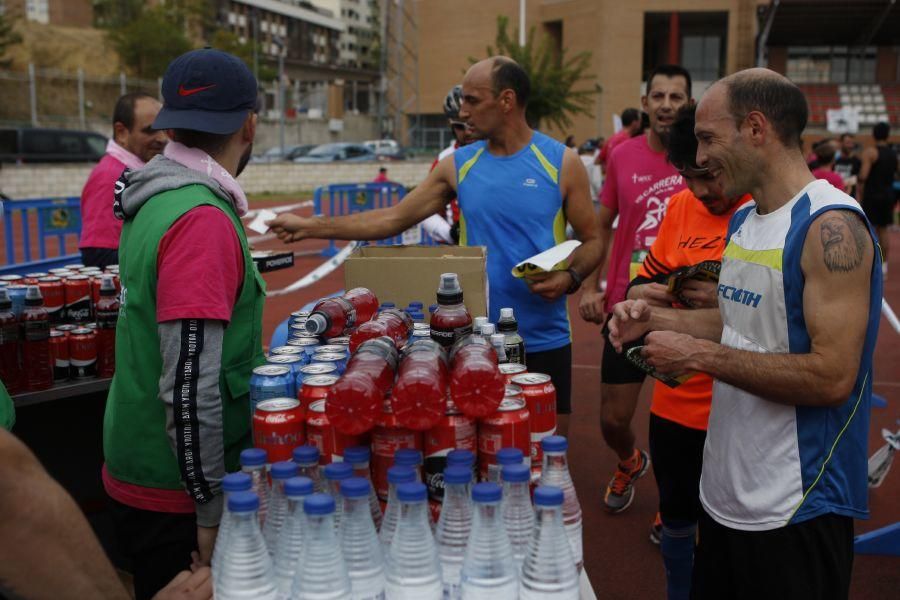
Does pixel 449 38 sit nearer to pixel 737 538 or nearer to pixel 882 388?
pixel 882 388

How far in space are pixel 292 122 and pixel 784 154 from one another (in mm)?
53140

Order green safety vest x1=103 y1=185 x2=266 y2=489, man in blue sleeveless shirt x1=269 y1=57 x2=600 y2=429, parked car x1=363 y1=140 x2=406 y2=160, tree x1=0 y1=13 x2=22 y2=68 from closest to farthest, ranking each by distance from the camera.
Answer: green safety vest x1=103 y1=185 x2=266 y2=489, man in blue sleeveless shirt x1=269 y1=57 x2=600 y2=429, parked car x1=363 y1=140 x2=406 y2=160, tree x1=0 y1=13 x2=22 y2=68

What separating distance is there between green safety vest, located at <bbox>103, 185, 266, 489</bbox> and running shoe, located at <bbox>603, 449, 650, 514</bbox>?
300 cm

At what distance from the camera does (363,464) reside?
1.83 m

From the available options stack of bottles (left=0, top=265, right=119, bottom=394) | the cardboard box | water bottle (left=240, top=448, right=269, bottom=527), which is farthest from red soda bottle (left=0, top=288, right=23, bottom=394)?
water bottle (left=240, top=448, right=269, bottom=527)

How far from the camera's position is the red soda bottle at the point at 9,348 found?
11.4 ft

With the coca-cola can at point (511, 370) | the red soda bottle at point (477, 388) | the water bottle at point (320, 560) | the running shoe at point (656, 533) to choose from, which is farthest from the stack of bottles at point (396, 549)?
the running shoe at point (656, 533)

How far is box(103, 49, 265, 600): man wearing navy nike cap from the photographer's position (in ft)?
7.30

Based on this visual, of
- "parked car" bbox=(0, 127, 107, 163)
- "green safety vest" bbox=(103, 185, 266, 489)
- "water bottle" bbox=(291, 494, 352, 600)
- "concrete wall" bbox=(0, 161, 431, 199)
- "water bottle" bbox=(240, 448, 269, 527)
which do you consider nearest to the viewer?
"water bottle" bbox=(291, 494, 352, 600)

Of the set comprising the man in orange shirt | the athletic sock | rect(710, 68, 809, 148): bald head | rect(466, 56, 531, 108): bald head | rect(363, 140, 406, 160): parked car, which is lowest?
the athletic sock

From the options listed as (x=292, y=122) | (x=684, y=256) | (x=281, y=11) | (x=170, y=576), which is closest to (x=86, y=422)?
(x=170, y=576)

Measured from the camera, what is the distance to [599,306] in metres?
4.18

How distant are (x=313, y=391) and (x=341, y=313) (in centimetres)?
86

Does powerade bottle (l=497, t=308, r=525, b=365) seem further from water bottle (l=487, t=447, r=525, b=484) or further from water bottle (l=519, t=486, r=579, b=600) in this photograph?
water bottle (l=519, t=486, r=579, b=600)
